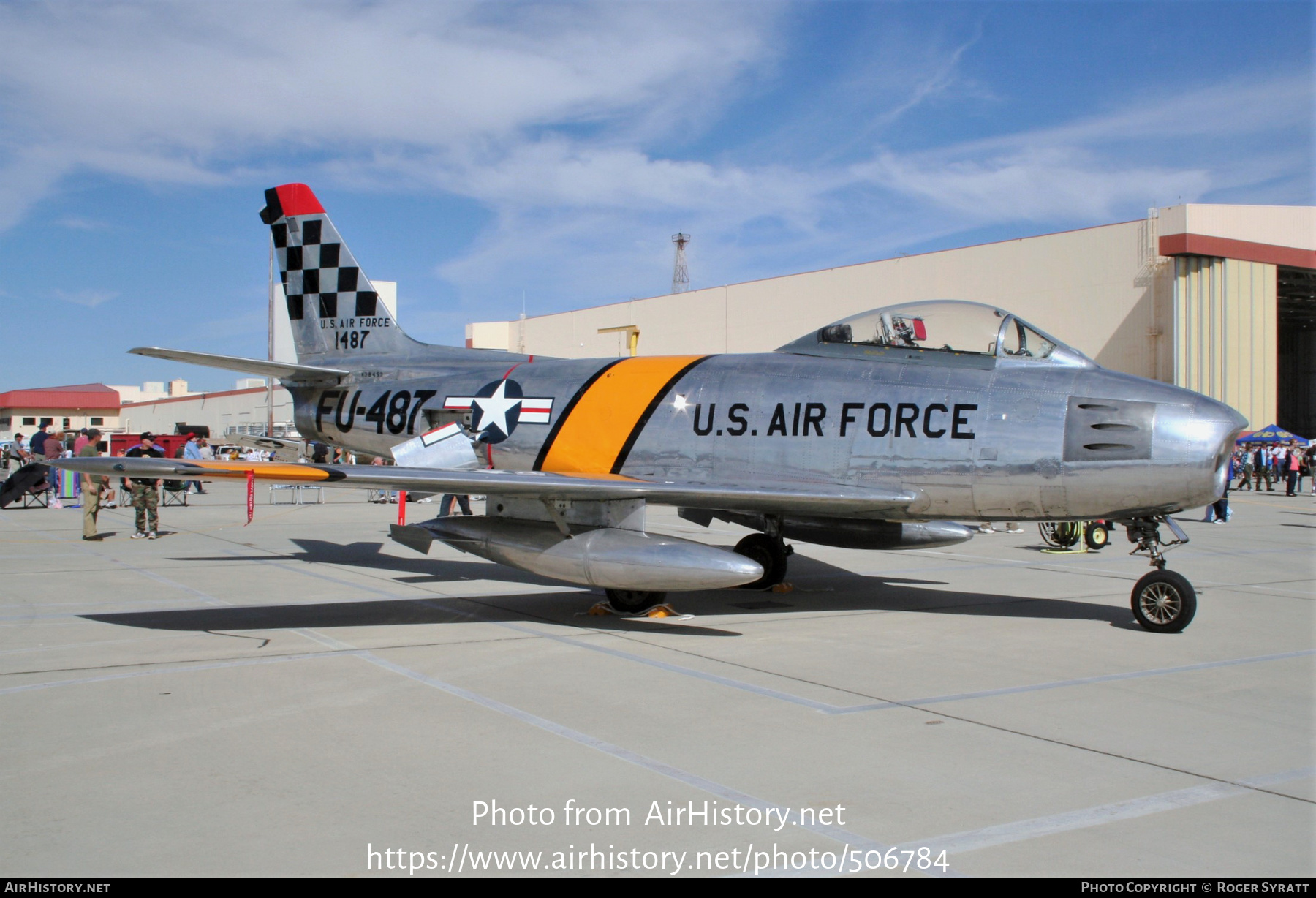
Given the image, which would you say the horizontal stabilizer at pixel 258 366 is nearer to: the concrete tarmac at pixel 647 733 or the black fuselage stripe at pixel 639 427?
the concrete tarmac at pixel 647 733

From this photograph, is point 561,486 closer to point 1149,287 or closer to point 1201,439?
point 1201,439

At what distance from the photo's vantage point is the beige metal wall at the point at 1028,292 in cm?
3578

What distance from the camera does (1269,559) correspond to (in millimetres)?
13602

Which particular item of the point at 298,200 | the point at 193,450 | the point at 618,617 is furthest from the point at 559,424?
the point at 193,450

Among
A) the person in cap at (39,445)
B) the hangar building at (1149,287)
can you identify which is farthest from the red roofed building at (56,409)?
the hangar building at (1149,287)


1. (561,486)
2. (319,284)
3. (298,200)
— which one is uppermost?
(298,200)

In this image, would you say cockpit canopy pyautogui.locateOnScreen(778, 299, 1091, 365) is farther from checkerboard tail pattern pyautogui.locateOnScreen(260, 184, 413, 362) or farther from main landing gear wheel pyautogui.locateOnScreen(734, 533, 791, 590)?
checkerboard tail pattern pyautogui.locateOnScreen(260, 184, 413, 362)

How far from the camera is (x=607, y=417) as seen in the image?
9844 mm

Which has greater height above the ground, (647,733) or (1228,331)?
(1228,331)

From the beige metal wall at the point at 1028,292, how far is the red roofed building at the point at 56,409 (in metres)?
65.9

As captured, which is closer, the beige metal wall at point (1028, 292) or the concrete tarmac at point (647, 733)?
the concrete tarmac at point (647, 733)

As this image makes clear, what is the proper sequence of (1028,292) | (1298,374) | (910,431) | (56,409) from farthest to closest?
(56,409) < (1298,374) < (1028,292) < (910,431)

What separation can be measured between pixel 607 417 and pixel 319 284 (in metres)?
5.70
